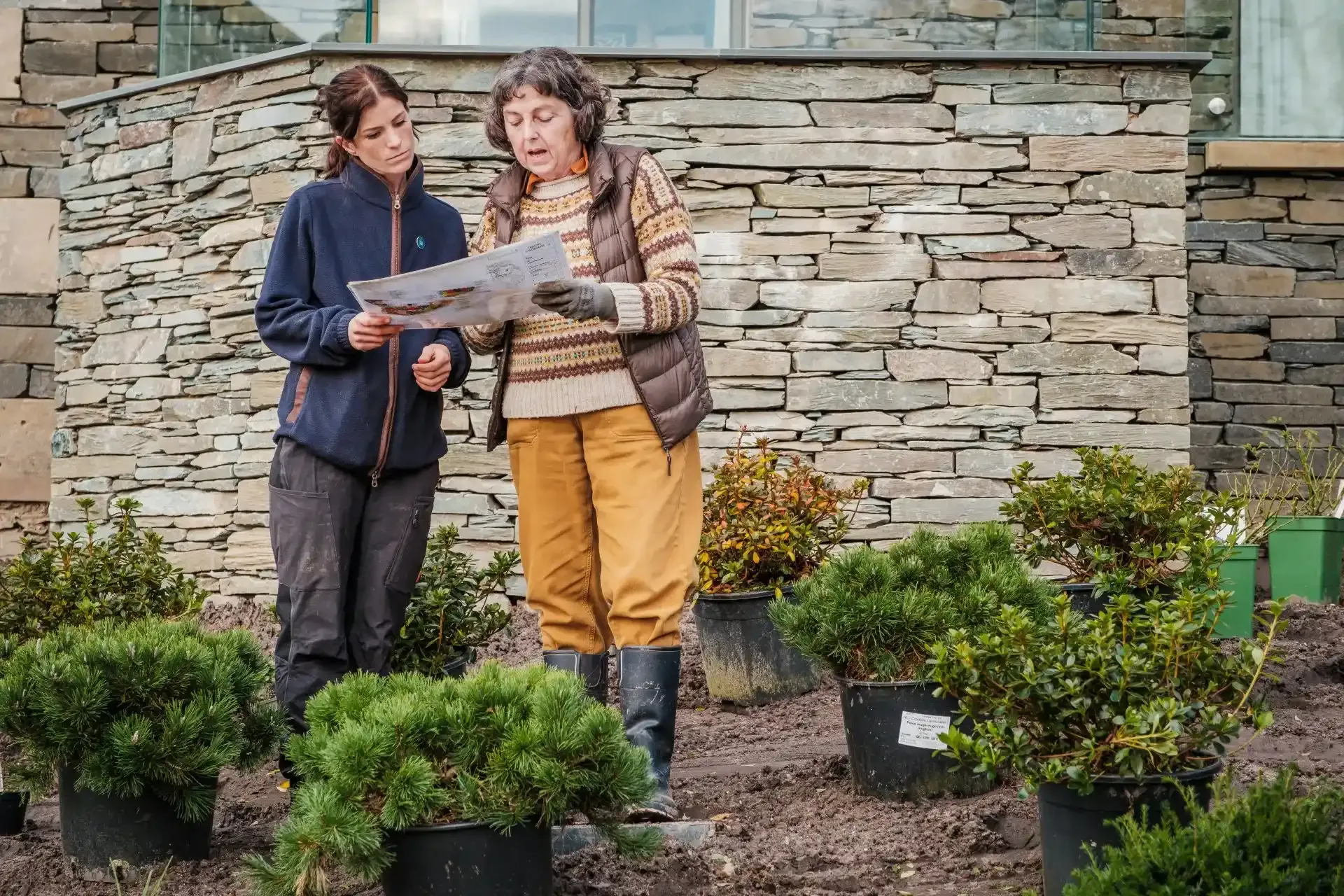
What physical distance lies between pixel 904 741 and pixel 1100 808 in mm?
817

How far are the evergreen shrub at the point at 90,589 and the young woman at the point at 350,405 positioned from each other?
1.27 meters

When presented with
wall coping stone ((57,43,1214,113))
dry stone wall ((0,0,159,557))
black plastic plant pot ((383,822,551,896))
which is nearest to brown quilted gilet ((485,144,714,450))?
black plastic plant pot ((383,822,551,896))

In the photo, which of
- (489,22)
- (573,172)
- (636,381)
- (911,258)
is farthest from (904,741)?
(489,22)

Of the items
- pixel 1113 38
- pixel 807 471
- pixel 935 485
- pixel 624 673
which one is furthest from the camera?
pixel 1113 38

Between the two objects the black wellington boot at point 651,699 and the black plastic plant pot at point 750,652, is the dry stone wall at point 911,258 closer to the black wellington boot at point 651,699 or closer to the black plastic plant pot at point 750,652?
the black plastic plant pot at point 750,652

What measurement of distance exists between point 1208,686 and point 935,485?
10.5 ft

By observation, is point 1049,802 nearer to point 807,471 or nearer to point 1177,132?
point 807,471

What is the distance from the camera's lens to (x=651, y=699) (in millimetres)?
2832

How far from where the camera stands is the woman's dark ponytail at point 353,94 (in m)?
2.92

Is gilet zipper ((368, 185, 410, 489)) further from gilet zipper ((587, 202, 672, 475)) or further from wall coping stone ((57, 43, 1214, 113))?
wall coping stone ((57, 43, 1214, 113))

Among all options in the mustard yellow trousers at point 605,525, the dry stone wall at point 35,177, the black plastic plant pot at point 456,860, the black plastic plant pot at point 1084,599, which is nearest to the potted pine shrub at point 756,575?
the black plastic plant pot at point 1084,599

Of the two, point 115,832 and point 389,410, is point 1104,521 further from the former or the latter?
point 115,832

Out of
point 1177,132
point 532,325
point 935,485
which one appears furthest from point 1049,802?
point 1177,132

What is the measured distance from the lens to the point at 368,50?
217 inches
